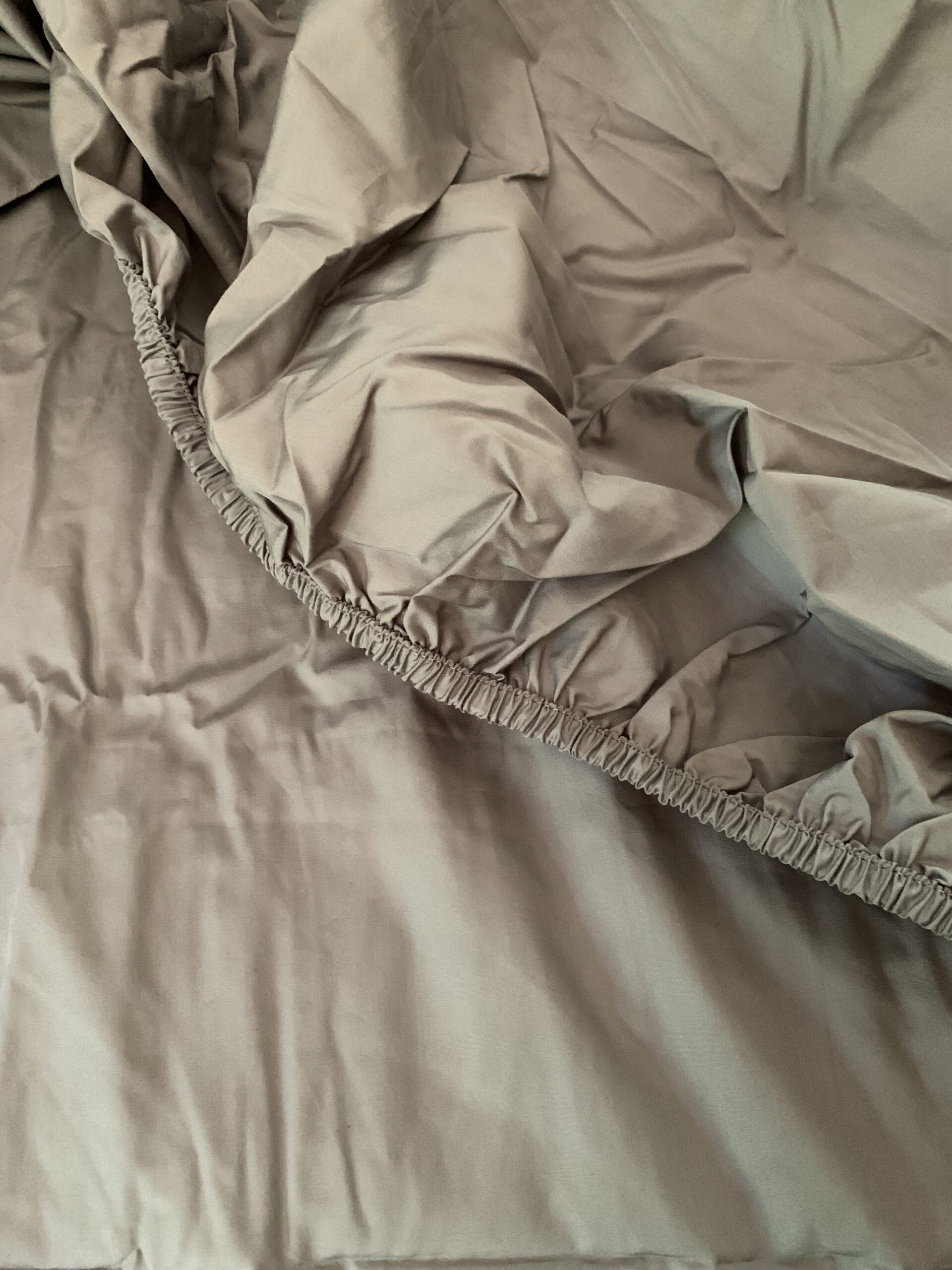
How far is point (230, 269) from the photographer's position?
54 cm

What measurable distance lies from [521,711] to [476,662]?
0.12 ft

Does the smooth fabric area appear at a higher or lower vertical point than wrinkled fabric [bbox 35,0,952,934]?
lower

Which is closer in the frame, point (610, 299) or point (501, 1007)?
point (501, 1007)

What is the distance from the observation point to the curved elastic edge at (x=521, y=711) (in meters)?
0.43

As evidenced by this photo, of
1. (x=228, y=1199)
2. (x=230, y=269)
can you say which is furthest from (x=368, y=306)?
(x=228, y=1199)

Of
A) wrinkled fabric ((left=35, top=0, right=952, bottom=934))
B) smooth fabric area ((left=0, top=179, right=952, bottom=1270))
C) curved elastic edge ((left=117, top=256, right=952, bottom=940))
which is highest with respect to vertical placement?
wrinkled fabric ((left=35, top=0, right=952, bottom=934))

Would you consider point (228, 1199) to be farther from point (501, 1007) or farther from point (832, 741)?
point (832, 741)

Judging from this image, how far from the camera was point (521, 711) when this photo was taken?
1.48ft

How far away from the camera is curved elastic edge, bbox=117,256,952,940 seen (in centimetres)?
43

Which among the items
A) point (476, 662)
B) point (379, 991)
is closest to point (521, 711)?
point (476, 662)

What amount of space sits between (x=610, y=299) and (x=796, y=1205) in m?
0.48

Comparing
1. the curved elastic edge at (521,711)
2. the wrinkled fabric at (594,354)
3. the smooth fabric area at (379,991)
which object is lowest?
the smooth fabric area at (379,991)

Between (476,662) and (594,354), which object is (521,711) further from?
(594,354)

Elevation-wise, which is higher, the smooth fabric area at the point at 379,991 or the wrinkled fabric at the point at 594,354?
the wrinkled fabric at the point at 594,354
